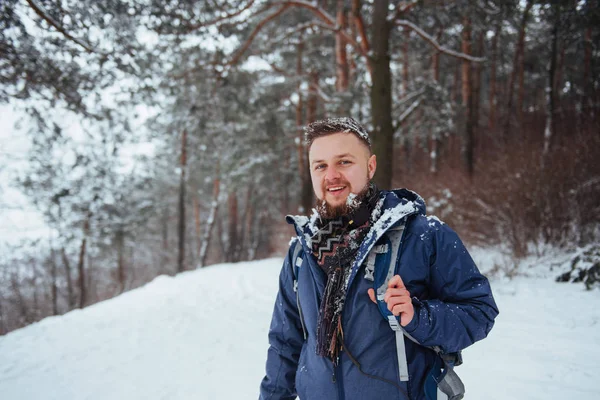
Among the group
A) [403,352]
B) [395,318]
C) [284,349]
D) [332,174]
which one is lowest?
[284,349]

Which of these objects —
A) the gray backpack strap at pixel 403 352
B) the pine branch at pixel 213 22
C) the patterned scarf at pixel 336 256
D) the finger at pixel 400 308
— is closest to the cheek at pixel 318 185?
the patterned scarf at pixel 336 256

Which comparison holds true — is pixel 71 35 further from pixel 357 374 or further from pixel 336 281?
pixel 357 374

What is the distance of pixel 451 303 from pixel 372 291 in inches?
12.9

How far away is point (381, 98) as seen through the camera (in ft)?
18.7

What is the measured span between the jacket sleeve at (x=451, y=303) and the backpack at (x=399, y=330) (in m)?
0.06

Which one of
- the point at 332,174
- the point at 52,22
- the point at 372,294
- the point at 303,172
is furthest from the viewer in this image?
the point at 303,172

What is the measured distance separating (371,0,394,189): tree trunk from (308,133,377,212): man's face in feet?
13.5

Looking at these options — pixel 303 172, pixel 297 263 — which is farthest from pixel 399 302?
pixel 303 172

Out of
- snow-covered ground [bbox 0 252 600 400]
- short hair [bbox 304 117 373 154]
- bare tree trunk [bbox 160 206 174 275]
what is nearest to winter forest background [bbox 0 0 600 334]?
snow-covered ground [bbox 0 252 600 400]

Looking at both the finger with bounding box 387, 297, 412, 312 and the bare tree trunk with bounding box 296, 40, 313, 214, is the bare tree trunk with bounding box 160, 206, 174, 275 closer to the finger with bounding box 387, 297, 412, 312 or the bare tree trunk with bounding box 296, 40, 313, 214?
the bare tree trunk with bounding box 296, 40, 313, 214

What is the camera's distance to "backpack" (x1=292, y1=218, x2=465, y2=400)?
1335mm

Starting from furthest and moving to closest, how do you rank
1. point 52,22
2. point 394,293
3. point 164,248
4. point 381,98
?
1. point 164,248
2. point 381,98
3. point 52,22
4. point 394,293

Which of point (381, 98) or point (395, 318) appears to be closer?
point (395, 318)

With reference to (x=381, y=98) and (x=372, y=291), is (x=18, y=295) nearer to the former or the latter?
(x=381, y=98)
